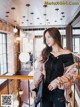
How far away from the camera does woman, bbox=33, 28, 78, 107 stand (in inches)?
67.0

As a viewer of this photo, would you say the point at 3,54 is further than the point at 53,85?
Yes

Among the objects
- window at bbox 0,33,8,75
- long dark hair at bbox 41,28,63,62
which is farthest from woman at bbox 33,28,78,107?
window at bbox 0,33,8,75

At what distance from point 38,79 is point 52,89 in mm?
165

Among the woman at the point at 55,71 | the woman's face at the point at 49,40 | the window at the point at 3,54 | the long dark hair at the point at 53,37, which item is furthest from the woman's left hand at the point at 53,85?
the window at the point at 3,54

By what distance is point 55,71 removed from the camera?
171 centimetres

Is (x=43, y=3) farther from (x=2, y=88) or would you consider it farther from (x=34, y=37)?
(x=34, y=37)

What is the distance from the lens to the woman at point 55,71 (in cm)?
170

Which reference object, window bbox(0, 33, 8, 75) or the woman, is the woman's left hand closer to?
the woman

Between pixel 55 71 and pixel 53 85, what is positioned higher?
pixel 55 71

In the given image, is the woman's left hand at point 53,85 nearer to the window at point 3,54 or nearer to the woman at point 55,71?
the woman at point 55,71

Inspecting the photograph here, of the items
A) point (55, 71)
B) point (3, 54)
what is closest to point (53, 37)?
point (55, 71)

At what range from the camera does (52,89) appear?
1.78 m

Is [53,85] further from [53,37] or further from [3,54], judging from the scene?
[3,54]

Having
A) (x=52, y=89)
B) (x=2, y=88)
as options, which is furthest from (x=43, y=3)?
(x=2, y=88)
